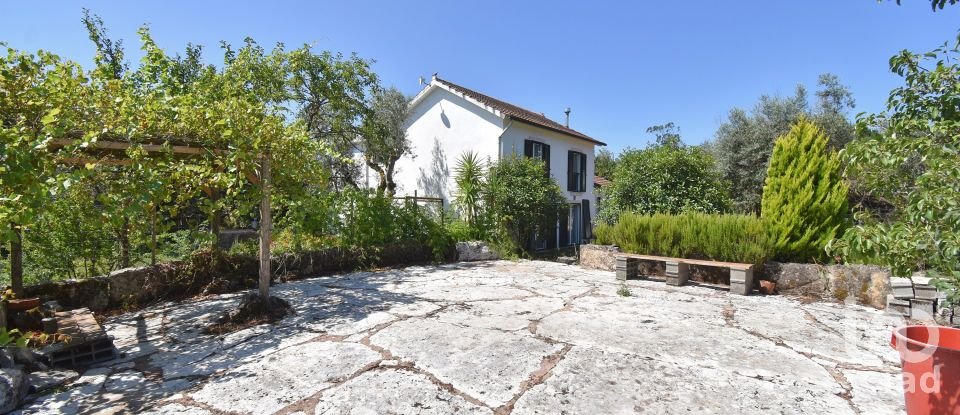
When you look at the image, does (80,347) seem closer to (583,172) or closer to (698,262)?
(698,262)

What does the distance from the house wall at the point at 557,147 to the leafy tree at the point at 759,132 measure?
5267 mm

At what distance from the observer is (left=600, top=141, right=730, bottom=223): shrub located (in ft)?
34.3

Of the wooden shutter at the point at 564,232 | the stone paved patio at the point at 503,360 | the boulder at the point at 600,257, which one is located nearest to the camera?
the stone paved patio at the point at 503,360

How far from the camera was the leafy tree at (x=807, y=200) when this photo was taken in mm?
6898

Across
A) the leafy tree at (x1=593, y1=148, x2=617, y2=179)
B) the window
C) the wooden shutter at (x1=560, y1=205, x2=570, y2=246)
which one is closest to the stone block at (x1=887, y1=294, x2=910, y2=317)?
the wooden shutter at (x1=560, y1=205, x2=570, y2=246)

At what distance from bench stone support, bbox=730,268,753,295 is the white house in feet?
22.5

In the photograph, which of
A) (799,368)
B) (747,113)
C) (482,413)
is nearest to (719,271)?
(799,368)

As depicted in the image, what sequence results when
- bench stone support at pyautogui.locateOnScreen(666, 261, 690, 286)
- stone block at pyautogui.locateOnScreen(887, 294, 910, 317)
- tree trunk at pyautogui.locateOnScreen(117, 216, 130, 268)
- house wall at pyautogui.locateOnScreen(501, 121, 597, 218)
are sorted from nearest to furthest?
stone block at pyautogui.locateOnScreen(887, 294, 910, 317)
tree trunk at pyautogui.locateOnScreen(117, 216, 130, 268)
bench stone support at pyautogui.locateOnScreen(666, 261, 690, 286)
house wall at pyautogui.locateOnScreen(501, 121, 597, 218)

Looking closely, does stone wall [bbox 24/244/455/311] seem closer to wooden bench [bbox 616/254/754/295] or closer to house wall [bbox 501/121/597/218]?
wooden bench [bbox 616/254/754/295]

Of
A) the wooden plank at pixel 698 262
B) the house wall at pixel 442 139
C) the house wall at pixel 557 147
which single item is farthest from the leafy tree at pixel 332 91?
the wooden plank at pixel 698 262

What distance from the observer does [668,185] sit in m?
10.7

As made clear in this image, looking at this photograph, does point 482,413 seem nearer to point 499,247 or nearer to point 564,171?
point 499,247

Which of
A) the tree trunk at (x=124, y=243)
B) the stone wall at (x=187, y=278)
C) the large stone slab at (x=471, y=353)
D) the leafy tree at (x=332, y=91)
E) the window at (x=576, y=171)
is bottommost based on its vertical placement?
the large stone slab at (x=471, y=353)

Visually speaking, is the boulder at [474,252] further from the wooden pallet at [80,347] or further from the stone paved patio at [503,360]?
the wooden pallet at [80,347]
